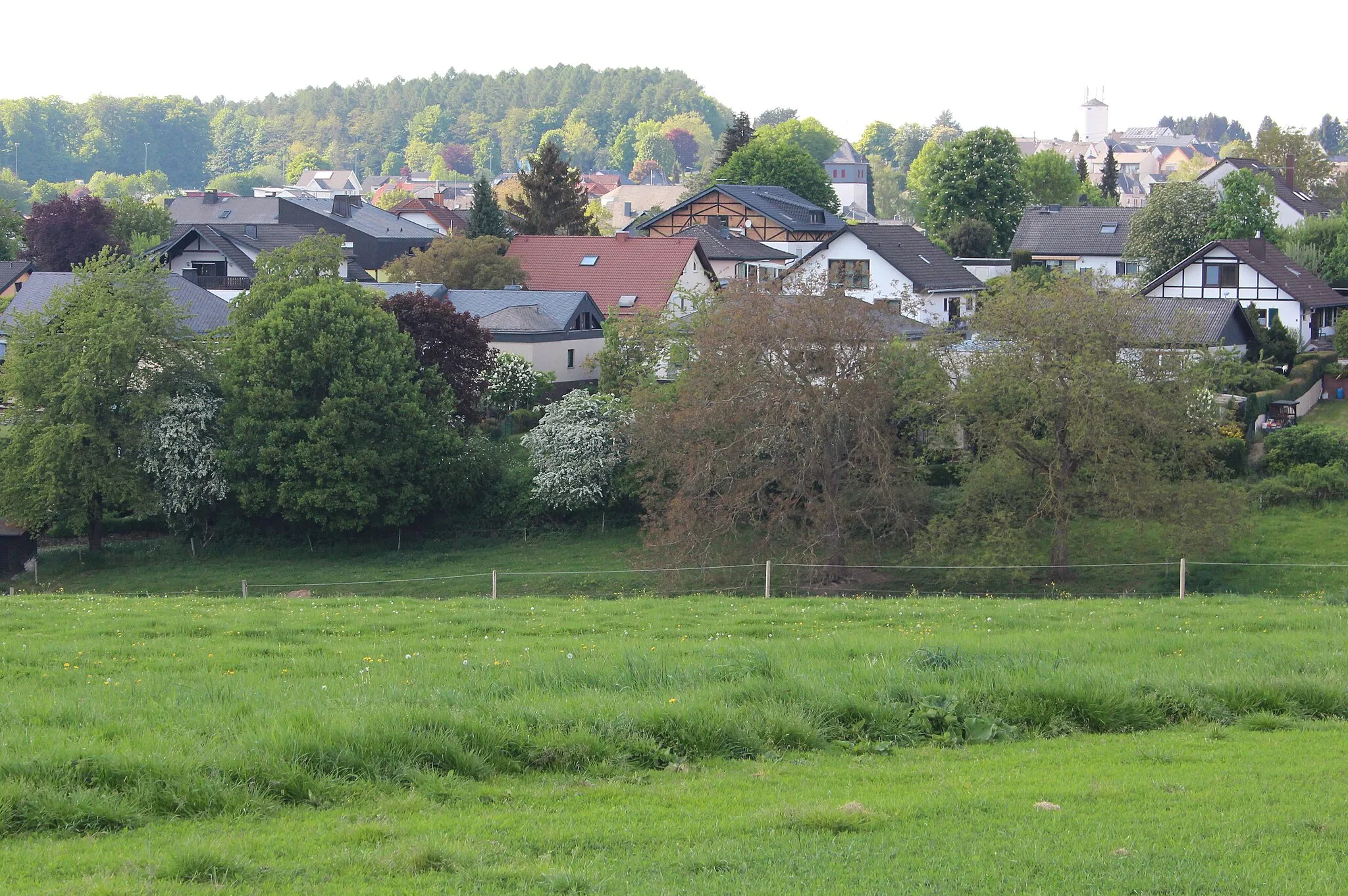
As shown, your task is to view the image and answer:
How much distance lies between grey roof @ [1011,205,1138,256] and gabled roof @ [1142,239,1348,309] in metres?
20.3

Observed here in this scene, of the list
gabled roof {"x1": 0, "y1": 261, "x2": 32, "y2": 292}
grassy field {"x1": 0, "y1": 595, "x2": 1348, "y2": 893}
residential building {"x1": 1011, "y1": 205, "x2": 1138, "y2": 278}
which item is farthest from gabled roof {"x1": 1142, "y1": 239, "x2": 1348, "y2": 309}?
gabled roof {"x1": 0, "y1": 261, "x2": 32, "y2": 292}

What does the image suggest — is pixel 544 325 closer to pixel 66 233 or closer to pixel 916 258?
pixel 916 258

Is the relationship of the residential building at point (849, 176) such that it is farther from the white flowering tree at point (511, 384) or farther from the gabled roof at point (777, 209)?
the white flowering tree at point (511, 384)

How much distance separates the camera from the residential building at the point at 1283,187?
93812mm

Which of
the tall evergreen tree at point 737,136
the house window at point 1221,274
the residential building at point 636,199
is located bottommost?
the house window at point 1221,274

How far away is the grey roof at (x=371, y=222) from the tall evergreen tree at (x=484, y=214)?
509 inches

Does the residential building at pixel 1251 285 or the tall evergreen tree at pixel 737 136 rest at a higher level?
the tall evergreen tree at pixel 737 136

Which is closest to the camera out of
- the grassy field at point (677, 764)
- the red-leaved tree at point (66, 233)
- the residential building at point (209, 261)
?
the grassy field at point (677, 764)

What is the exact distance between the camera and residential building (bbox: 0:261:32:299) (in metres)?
73.2

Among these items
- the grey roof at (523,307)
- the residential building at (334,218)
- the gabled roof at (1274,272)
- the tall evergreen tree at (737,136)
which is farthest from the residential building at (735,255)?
the tall evergreen tree at (737,136)

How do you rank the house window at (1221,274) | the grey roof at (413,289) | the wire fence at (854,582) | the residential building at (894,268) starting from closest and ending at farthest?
the wire fence at (854,582) → the grey roof at (413,289) → the house window at (1221,274) → the residential building at (894,268)

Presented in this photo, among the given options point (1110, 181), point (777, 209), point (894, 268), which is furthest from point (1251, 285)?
Result: point (1110, 181)

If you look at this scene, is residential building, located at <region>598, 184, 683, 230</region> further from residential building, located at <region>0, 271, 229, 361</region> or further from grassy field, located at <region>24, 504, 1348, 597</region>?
grassy field, located at <region>24, 504, 1348, 597</region>

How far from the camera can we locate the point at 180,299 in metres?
57.0
